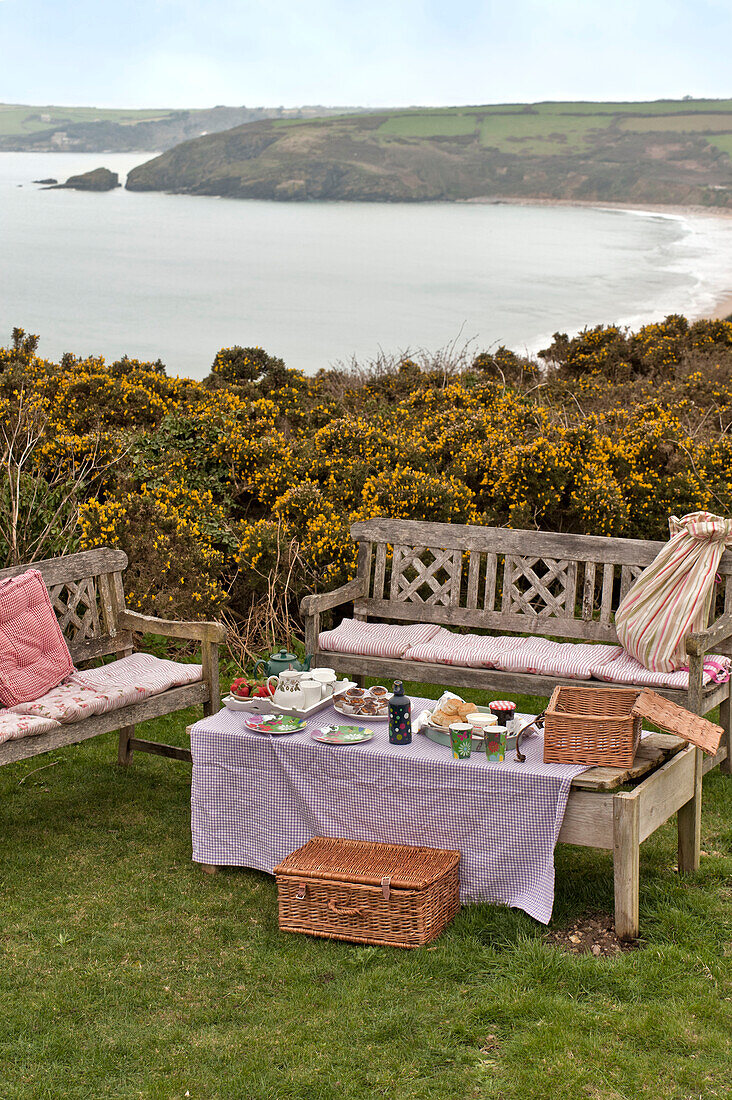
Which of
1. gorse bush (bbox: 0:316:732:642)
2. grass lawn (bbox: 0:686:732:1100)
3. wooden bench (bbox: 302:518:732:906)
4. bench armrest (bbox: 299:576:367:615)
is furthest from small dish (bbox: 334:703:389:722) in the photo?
gorse bush (bbox: 0:316:732:642)

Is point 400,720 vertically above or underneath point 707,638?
underneath

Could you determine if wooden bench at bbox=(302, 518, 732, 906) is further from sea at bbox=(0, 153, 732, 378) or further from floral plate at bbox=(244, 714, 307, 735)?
sea at bbox=(0, 153, 732, 378)

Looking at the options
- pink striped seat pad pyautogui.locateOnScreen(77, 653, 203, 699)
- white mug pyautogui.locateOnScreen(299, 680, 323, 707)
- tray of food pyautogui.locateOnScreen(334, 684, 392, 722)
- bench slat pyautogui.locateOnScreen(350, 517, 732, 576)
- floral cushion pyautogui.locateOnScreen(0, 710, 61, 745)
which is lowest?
pink striped seat pad pyautogui.locateOnScreen(77, 653, 203, 699)

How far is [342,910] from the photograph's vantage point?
13.0 feet

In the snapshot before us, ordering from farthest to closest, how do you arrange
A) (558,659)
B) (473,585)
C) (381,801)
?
(473,585) → (558,659) → (381,801)

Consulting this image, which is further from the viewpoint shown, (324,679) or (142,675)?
(142,675)

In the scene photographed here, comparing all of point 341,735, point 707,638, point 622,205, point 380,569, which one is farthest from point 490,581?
point 622,205

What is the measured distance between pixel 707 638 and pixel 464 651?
1276 millimetres

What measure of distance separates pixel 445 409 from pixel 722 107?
89.2m

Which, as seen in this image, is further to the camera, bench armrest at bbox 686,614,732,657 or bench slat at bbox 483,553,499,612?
bench slat at bbox 483,553,499,612

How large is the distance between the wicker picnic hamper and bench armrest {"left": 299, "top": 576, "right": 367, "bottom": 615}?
6.55 ft

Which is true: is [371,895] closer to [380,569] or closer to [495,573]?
[495,573]

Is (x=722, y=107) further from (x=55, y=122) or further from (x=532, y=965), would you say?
(x=532, y=965)

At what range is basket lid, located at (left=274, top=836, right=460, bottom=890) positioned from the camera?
154 inches
